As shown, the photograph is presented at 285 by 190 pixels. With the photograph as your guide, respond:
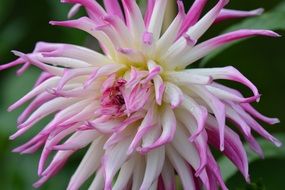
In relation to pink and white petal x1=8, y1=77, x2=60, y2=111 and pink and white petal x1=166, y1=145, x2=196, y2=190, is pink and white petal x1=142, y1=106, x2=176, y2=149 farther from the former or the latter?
pink and white petal x1=8, y1=77, x2=60, y2=111

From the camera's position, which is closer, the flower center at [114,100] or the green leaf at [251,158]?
the flower center at [114,100]

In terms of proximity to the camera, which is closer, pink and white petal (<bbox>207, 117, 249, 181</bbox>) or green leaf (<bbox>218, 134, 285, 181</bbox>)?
pink and white petal (<bbox>207, 117, 249, 181</bbox>)

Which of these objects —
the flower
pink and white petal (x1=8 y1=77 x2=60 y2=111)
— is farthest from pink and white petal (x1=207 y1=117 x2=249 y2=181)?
pink and white petal (x1=8 y1=77 x2=60 y2=111)

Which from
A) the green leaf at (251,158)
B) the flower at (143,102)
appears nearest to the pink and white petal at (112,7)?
the flower at (143,102)

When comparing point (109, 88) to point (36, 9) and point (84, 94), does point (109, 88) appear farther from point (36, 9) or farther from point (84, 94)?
point (36, 9)

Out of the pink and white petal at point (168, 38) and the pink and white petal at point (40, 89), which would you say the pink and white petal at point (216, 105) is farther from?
the pink and white petal at point (40, 89)

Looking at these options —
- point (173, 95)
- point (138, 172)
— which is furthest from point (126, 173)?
point (173, 95)

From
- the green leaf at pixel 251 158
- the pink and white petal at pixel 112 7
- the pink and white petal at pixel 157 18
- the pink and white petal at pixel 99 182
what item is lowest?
the green leaf at pixel 251 158

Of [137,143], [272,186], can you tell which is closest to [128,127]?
[137,143]

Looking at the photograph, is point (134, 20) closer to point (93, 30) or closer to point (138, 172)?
point (93, 30)

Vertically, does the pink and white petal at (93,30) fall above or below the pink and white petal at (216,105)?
above
